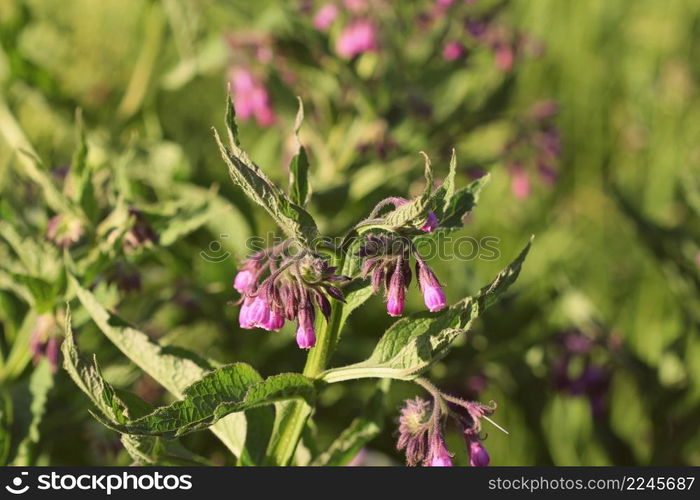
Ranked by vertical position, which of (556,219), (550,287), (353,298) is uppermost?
(556,219)

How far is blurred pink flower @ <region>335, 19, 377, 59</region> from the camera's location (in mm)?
3129

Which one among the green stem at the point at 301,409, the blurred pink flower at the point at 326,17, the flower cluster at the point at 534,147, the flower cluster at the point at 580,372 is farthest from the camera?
the flower cluster at the point at 534,147

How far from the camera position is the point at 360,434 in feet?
6.19

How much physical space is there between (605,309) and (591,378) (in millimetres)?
1336

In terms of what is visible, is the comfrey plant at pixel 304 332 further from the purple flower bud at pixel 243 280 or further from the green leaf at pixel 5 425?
the green leaf at pixel 5 425

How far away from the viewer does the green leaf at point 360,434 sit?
186cm

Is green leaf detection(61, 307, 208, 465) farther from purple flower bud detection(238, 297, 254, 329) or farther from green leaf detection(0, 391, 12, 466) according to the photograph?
green leaf detection(0, 391, 12, 466)

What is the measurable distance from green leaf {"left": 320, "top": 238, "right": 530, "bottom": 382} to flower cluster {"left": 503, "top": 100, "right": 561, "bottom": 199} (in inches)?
83.8

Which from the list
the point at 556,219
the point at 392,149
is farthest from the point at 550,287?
the point at 556,219

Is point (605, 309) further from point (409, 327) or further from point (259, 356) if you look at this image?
point (409, 327)

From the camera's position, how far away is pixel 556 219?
15.5ft

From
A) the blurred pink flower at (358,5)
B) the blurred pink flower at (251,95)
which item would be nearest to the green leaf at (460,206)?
the blurred pink flower at (358,5)

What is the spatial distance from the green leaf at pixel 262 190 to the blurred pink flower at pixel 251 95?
6.41 ft

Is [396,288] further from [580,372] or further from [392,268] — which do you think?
[580,372]
